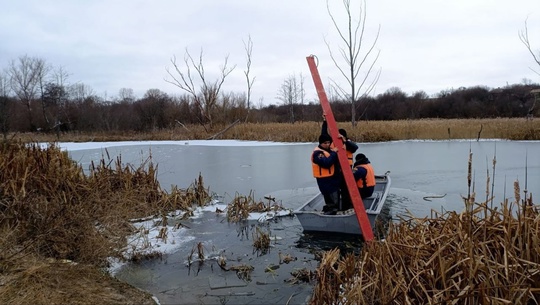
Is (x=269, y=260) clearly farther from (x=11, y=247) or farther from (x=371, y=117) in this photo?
(x=371, y=117)

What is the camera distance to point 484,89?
4647cm

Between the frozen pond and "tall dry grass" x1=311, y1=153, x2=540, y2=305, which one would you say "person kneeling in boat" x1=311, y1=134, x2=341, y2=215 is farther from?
"tall dry grass" x1=311, y1=153, x2=540, y2=305

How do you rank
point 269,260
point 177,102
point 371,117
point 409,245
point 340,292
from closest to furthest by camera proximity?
point 409,245 → point 340,292 → point 269,260 → point 177,102 → point 371,117

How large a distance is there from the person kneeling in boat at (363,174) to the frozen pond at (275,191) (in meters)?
0.58

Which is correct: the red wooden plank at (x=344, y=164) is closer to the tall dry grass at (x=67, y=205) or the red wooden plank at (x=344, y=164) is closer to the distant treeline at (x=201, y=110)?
the tall dry grass at (x=67, y=205)

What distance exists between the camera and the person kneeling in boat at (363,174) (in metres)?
6.12

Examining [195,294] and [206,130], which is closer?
[195,294]

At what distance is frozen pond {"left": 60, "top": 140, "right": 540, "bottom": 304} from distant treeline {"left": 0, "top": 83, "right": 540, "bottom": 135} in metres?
11.2

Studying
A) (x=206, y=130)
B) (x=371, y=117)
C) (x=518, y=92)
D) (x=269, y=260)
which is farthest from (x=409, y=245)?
(x=518, y=92)

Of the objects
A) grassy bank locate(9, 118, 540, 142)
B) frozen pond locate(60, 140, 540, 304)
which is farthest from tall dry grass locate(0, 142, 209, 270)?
grassy bank locate(9, 118, 540, 142)

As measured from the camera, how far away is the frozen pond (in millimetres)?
4008

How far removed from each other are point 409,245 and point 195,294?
6.58 feet

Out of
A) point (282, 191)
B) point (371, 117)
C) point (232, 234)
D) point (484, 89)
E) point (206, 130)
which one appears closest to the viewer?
point (232, 234)

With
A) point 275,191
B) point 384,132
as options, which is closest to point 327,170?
point 275,191
